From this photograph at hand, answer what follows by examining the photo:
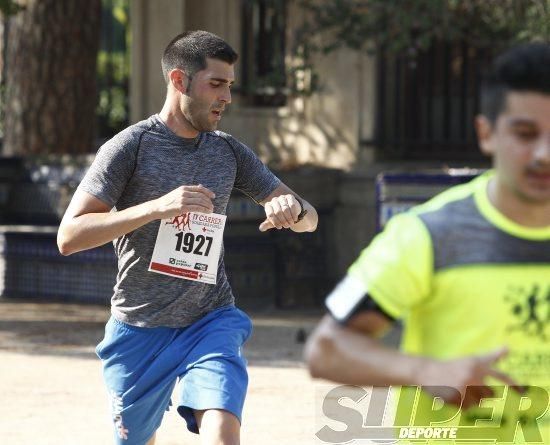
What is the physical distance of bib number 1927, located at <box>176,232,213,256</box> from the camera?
16.8ft

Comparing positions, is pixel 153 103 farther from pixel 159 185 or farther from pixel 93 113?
pixel 159 185

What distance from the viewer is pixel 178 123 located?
17.2 ft

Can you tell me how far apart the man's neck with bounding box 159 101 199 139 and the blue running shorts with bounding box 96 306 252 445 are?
0.69 meters

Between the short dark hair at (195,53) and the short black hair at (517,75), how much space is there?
8.55ft

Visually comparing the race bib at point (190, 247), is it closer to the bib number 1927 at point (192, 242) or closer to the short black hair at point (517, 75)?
the bib number 1927 at point (192, 242)

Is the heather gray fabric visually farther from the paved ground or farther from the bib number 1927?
the paved ground

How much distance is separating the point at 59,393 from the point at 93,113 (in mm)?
6212

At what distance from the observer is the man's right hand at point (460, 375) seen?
8.36 feet

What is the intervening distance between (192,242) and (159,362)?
0.49 m

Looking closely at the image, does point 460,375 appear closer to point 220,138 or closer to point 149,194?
point 149,194

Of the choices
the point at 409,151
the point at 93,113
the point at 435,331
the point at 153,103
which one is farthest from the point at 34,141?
the point at 435,331

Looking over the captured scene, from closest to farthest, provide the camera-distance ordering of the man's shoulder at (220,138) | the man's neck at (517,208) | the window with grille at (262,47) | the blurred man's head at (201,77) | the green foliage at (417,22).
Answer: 1. the man's neck at (517,208)
2. the blurred man's head at (201,77)
3. the man's shoulder at (220,138)
4. the green foliage at (417,22)
5. the window with grille at (262,47)

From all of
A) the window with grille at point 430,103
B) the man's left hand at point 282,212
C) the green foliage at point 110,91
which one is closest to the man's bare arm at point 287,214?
the man's left hand at point 282,212

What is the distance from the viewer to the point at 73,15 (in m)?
13.9
